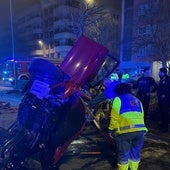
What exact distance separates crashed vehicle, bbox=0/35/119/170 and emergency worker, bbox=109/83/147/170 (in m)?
0.83

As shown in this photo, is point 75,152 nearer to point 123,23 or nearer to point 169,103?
point 169,103

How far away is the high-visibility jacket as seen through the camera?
4105 millimetres

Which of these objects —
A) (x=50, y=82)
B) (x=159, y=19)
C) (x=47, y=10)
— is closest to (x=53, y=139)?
(x=50, y=82)

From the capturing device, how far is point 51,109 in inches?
180

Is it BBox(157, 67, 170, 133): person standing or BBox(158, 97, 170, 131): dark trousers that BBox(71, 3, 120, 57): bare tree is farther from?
BBox(158, 97, 170, 131): dark trousers

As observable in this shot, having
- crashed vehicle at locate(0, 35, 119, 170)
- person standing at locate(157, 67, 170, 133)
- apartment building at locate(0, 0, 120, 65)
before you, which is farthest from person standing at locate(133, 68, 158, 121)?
apartment building at locate(0, 0, 120, 65)

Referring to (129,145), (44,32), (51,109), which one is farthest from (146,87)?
(44,32)

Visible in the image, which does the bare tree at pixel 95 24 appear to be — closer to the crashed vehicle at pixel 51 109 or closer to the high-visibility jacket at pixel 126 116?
the crashed vehicle at pixel 51 109

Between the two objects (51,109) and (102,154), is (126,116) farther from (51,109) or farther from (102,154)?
(102,154)

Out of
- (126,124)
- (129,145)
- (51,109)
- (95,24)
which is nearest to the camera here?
(126,124)

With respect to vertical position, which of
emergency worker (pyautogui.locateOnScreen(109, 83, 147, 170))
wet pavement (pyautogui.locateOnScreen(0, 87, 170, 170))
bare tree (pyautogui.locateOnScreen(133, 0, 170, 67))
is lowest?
wet pavement (pyautogui.locateOnScreen(0, 87, 170, 170))

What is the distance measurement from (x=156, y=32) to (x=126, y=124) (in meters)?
16.9

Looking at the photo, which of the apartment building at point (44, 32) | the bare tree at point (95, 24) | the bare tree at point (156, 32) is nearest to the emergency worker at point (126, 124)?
the bare tree at point (156, 32)

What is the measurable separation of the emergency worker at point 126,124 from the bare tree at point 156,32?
15476 millimetres
